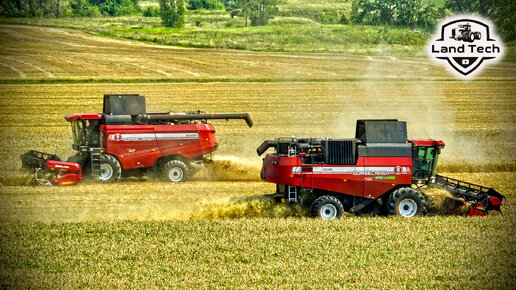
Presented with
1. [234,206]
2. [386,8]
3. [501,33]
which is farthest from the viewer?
[386,8]

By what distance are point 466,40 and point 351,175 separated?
2568 cm

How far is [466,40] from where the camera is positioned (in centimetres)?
4188

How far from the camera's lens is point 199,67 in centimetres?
5894

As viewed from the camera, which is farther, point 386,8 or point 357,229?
point 386,8

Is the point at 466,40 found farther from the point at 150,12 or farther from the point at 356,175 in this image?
the point at 150,12

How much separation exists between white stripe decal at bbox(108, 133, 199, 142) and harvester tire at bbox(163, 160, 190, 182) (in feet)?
3.02

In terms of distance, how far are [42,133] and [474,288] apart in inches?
1158

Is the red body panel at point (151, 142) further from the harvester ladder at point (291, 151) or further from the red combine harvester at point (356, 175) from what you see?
the harvester ladder at point (291, 151)

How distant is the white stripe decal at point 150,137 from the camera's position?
2597 cm

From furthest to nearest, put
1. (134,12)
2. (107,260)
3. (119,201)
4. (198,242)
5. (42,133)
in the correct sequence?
(134,12) → (42,133) → (119,201) → (198,242) → (107,260)

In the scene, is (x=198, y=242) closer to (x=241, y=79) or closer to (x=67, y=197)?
(x=67, y=197)

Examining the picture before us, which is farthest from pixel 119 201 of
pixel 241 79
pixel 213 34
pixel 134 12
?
pixel 134 12

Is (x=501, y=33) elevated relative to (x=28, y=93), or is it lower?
elevated

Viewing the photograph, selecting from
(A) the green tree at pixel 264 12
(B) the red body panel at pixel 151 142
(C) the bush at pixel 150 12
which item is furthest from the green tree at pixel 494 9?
(C) the bush at pixel 150 12
